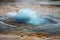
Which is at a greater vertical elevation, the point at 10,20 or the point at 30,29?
the point at 10,20

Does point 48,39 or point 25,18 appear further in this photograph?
point 25,18

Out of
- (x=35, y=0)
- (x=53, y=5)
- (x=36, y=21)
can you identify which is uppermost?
(x=35, y=0)

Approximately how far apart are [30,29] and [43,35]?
187mm

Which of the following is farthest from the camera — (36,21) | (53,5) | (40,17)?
(53,5)

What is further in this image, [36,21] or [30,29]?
[36,21]

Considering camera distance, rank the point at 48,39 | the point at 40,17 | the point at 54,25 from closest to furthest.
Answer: the point at 48,39 → the point at 54,25 → the point at 40,17

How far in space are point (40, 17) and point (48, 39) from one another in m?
0.61

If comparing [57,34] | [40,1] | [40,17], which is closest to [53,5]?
[40,1]

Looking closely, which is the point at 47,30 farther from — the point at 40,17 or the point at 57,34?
the point at 40,17

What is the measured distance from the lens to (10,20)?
68.6 inches

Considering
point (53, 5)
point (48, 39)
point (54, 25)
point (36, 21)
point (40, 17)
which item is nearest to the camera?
→ point (48, 39)

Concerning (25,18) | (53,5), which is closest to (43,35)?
(25,18)

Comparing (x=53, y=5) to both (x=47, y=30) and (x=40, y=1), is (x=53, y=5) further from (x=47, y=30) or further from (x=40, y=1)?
(x=47, y=30)

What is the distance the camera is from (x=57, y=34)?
1.35 metres
